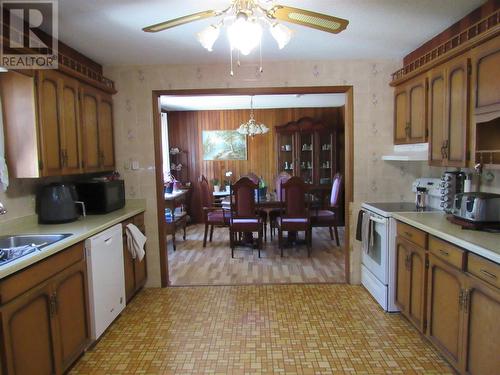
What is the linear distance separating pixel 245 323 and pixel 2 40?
8.25 feet

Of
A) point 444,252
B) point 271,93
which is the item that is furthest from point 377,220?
point 271,93

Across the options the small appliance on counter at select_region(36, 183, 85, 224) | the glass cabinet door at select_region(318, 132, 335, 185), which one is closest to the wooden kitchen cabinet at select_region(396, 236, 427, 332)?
the small appliance on counter at select_region(36, 183, 85, 224)

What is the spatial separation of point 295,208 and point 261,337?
2314 millimetres

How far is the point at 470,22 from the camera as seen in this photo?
7.77 ft

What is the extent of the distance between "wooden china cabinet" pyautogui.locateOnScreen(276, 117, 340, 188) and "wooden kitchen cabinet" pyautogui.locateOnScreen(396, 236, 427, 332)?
3934mm

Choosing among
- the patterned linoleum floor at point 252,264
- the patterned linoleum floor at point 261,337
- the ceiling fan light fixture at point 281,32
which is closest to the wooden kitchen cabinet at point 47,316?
the patterned linoleum floor at point 261,337

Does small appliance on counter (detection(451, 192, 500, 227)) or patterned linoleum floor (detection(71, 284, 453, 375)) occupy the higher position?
small appliance on counter (detection(451, 192, 500, 227))

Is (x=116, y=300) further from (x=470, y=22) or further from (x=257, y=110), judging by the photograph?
(x=257, y=110)

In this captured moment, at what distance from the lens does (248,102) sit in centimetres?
614

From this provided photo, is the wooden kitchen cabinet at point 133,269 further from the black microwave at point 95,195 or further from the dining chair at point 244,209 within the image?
the dining chair at point 244,209

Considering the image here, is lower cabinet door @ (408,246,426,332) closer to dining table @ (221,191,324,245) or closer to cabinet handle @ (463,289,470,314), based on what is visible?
cabinet handle @ (463,289,470,314)

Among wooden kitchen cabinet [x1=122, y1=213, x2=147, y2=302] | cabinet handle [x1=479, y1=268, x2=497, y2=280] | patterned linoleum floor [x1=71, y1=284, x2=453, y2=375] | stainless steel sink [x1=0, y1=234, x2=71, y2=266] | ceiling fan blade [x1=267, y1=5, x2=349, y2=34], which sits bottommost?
patterned linoleum floor [x1=71, y1=284, x2=453, y2=375]

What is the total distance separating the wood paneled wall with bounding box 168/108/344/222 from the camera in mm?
6934

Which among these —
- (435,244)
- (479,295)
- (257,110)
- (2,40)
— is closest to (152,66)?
(2,40)
